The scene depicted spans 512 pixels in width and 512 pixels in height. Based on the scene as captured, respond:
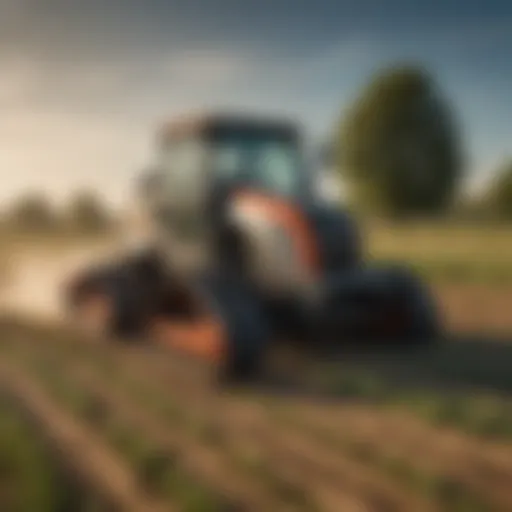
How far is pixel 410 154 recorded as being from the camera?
238cm

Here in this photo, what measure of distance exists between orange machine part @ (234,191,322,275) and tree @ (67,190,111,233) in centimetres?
135

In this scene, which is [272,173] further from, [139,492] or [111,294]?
[139,492]

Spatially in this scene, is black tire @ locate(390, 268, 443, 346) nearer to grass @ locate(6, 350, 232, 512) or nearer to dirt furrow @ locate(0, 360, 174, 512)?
grass @ locate(6, 350, 232, 512)

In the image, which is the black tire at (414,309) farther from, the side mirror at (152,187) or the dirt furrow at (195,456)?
the dirt furrow at (195,456)

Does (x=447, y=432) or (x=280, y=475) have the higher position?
(x=447, y=432)

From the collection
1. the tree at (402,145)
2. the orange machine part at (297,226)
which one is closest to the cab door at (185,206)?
the orange machine part at (297,226)

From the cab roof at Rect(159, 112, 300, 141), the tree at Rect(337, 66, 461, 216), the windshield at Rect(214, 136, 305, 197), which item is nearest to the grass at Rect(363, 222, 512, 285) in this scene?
the tree at Rect(337, 66, 461, 216)

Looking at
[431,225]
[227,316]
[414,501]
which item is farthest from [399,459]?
[227,316]

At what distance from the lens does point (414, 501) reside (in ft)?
7.91

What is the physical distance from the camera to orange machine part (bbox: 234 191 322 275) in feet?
13.4

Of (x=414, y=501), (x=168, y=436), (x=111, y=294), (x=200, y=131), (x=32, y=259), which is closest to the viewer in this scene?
(x=414, y=501)

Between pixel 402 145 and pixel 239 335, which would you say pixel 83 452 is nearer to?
pixel 239 335

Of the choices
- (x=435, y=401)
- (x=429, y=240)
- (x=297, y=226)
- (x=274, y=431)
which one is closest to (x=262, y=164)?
(x=297, y=226)

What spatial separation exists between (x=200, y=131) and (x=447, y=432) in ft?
4.89
